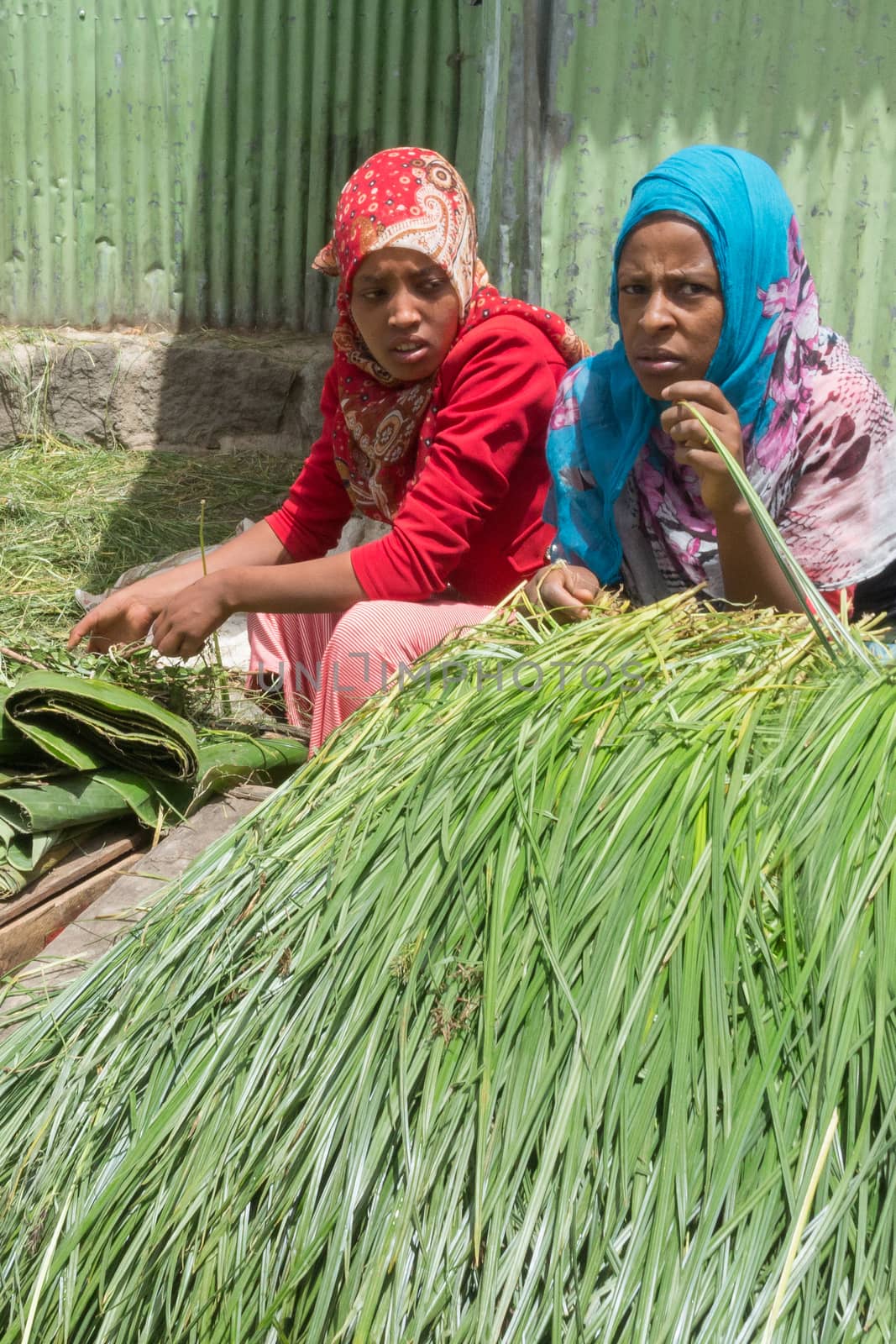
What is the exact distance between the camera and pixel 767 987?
3.40ft

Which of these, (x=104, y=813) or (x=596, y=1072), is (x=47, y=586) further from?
(x=596, y=1072)

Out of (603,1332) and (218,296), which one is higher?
(218,296)

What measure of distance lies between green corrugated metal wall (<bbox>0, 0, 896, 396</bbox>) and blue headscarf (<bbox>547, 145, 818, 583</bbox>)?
3.22 feet

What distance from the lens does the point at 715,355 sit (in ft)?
6.55

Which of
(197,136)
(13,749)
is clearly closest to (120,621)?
(13,749)

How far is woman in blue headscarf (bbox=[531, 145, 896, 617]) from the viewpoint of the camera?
1.93 m

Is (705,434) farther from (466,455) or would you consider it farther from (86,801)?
(86,801)

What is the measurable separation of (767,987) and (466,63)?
4131mm

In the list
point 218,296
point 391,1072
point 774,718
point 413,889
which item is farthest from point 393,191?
point 218,296

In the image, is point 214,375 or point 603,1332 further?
point 214,375

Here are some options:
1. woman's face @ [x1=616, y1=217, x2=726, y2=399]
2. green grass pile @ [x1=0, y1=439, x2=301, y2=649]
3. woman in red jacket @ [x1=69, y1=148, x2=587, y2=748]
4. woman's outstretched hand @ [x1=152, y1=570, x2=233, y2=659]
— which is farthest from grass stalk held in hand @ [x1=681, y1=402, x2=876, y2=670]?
green grass pile @ [x1=0, y1=439, x2=301, y2=649]

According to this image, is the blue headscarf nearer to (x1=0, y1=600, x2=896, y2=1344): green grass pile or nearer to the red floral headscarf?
the red floral headscarf

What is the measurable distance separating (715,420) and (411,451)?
92cm

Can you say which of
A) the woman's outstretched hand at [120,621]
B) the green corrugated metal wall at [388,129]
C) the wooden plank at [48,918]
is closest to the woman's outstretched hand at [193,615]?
the woman's outstretched hand at [120,621]
